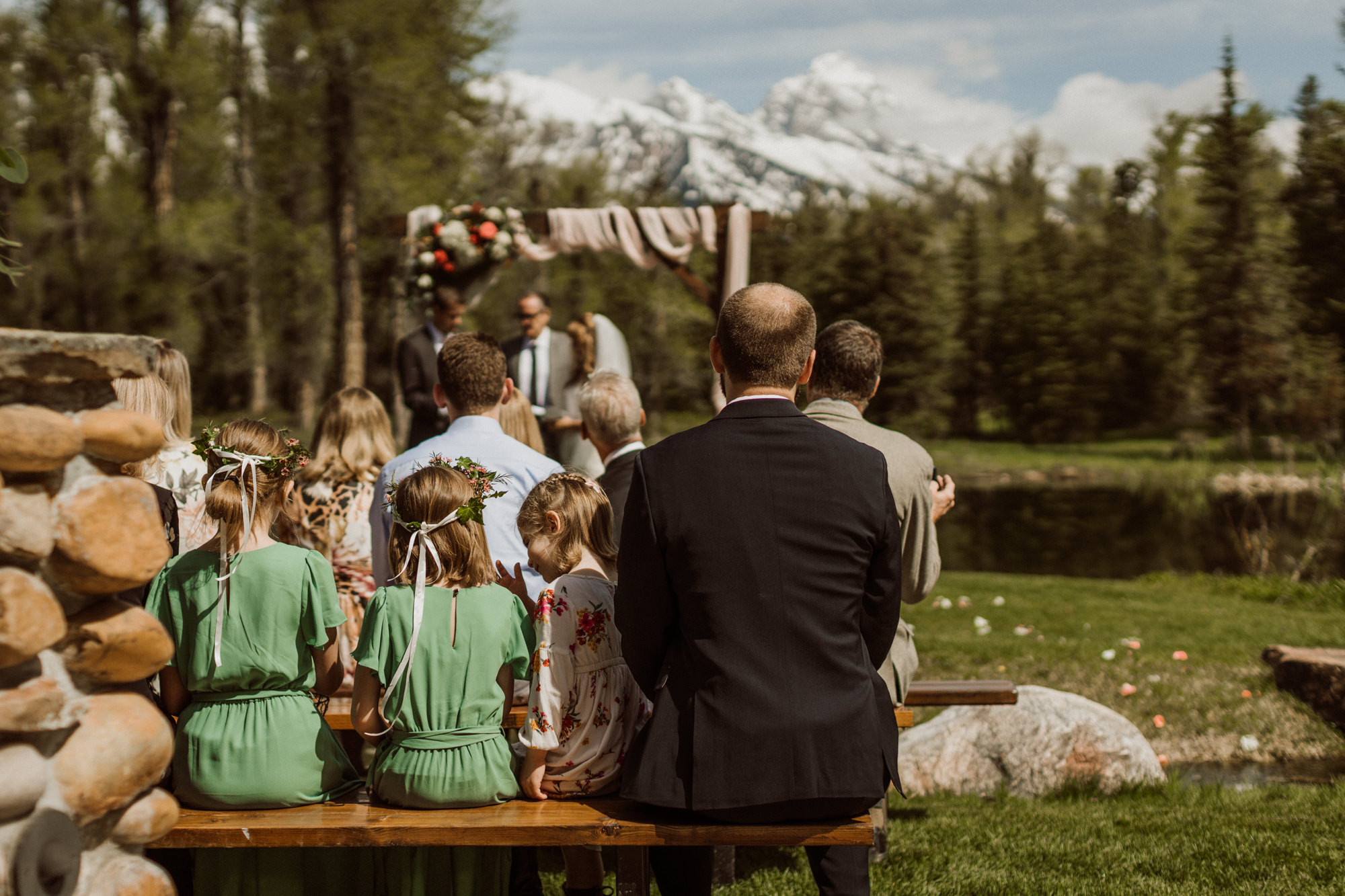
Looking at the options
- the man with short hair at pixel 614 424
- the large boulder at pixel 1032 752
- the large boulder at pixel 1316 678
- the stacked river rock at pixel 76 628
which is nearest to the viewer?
the stacked river rock at pixel 76 628

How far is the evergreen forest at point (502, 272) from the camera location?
92.2 feet

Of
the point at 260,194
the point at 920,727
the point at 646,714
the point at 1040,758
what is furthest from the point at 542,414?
the point at 260,194

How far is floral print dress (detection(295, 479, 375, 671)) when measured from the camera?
4.61 metres

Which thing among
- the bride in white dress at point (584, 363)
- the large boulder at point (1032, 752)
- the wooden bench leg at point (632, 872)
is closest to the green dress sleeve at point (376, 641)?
the wooden bench leg at point (632, 872)

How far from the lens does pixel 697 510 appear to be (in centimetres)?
269

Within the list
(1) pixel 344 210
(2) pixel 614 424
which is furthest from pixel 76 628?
(1) pixel 344 210

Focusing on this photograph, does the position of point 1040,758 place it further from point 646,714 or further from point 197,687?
point 197,687

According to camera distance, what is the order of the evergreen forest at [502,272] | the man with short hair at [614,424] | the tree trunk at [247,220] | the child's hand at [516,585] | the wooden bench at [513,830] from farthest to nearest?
the tree trunk at [247,220] → the evergreen forest at [502,272] → the man with short hair at [614,424] → the child's hand at [516,585] → the wooden bench at [513,830]

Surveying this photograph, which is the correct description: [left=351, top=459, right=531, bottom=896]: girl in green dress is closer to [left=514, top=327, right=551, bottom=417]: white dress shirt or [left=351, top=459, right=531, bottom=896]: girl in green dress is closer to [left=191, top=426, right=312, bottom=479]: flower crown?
[left=191, top=426, right=312, bottom=479]: flower crown

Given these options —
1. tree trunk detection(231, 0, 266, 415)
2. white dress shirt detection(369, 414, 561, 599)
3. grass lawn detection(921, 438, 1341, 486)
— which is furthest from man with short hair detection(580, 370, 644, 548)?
tree trunk detection(231, 0, 266, 415)

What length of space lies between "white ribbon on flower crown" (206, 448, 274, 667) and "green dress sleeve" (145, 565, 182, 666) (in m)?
0.17

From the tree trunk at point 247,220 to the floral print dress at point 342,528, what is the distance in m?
29.8

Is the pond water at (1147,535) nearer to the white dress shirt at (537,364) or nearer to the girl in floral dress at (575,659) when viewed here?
the white dress shirt at (537,364)

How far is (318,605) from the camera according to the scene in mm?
3129
